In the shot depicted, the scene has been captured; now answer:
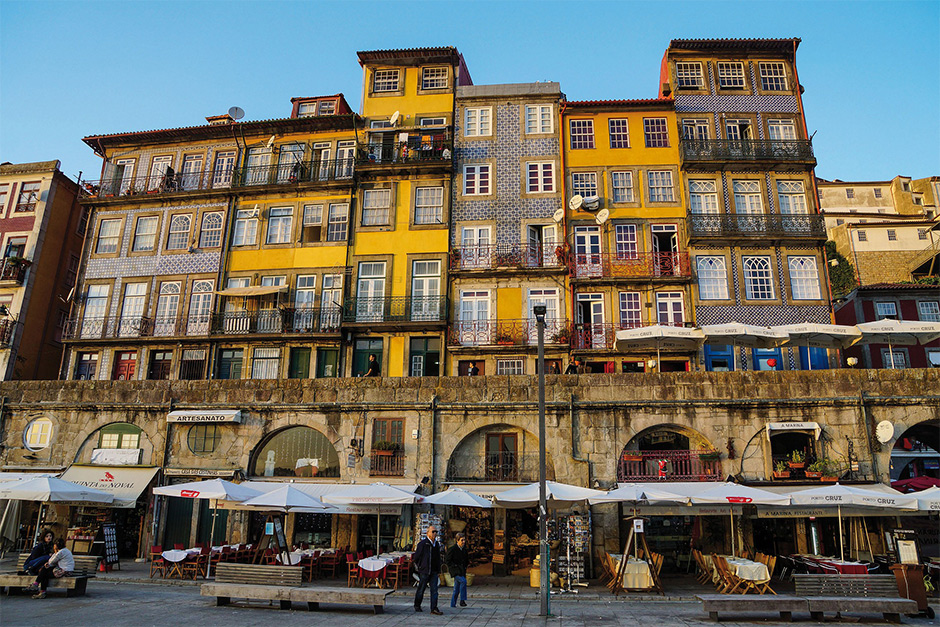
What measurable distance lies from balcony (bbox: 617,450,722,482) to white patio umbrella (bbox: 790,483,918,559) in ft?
11.9

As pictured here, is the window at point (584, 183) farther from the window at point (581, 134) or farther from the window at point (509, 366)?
the window at point (509, 366)

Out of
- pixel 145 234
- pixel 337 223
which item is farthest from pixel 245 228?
pixel 145 234

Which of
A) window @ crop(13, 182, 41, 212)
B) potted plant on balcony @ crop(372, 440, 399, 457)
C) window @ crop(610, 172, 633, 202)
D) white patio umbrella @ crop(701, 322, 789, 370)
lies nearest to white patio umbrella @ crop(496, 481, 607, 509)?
potted plant on balcony @ crop(372, 440, 399, 457)

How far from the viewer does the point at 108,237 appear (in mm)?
30828

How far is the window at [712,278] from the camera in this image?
2631 cm

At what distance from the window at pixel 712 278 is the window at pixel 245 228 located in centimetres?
1855

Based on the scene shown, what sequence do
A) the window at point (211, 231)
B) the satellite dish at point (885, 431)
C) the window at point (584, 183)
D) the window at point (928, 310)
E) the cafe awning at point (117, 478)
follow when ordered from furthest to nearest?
the window at point (928, 310) < the window at point (211, 231) < the window at point (584, 183) < the cafe awning at point (117, 478) < the satellite dish at point (885, 431)

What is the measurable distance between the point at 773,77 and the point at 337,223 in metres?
19.6

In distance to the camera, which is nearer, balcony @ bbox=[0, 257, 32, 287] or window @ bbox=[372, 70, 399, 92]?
balcony @ bbox=[0, 257, 32, 287]

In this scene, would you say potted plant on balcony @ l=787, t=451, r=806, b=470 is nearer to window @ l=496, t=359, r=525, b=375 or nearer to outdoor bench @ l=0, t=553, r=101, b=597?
window @ l=496, t=359, r=525, b=375

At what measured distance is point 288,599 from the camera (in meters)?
12.9

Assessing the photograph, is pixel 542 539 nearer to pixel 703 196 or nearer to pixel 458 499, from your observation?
pixel 458 499

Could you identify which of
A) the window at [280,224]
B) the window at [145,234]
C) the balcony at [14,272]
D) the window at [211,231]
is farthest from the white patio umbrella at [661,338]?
the balcony at [14,272]

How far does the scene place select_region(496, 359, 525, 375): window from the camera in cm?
2623
